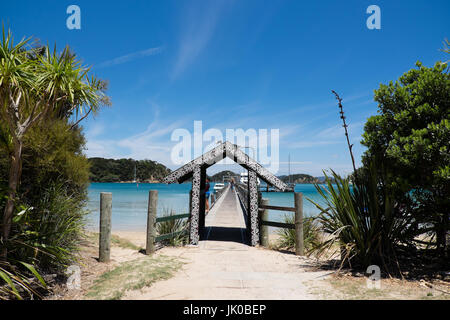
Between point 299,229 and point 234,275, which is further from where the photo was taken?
point 299,229

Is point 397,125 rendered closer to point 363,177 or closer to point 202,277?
point 363,177

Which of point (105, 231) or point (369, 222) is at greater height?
point (369, 222)

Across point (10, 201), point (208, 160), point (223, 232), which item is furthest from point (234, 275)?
point (223, 232)

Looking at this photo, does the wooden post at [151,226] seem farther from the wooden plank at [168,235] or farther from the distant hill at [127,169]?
the distant hill at [127,169]

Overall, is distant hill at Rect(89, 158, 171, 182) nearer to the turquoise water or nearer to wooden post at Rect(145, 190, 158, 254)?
the turquoise water

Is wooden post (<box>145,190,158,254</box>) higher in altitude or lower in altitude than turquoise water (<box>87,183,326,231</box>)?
higher

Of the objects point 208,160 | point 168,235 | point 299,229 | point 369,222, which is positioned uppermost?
point 208,160

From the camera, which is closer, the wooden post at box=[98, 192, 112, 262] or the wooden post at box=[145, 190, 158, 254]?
the wooden post at box=[98, 192, 112, 262]

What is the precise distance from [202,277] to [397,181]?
156 inches

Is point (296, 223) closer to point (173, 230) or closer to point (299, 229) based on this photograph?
point (299, 229)

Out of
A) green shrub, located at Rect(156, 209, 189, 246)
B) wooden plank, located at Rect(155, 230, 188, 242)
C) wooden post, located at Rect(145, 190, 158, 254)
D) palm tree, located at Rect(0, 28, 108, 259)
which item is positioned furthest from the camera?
green shrub, located at Rect(156, 209, 189, 246)

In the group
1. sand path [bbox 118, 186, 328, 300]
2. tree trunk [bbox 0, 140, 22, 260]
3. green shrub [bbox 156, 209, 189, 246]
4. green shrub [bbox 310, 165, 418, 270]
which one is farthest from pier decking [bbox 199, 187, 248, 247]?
tree trunk [bbox 0, 140, 22, 260]

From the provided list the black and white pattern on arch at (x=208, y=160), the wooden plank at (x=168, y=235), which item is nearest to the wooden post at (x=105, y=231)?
the wooden plank at (x=168, y=235)
